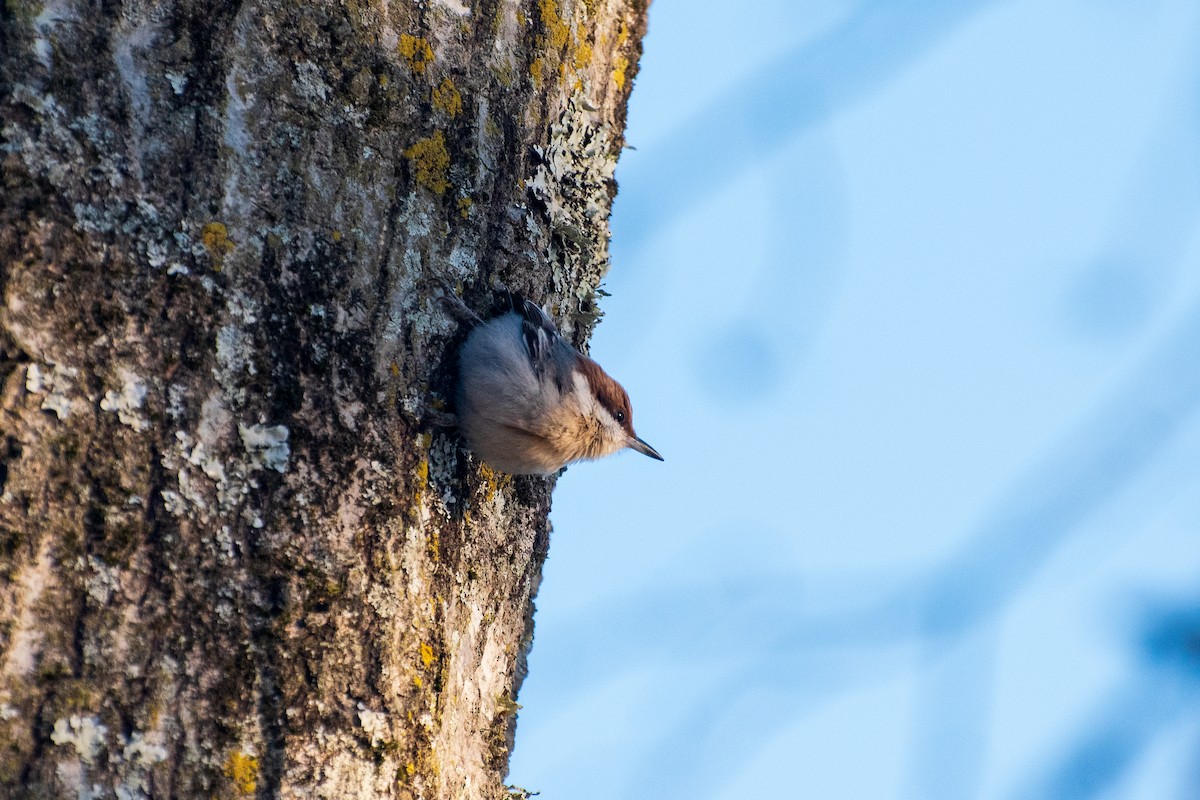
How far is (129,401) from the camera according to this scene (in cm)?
204

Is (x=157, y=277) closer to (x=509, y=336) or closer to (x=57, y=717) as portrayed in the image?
(x=57, y=717)

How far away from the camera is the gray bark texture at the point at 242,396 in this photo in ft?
6.37

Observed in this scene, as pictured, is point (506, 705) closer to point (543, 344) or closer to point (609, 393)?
point (543, 344)

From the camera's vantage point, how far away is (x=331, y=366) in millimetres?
2330

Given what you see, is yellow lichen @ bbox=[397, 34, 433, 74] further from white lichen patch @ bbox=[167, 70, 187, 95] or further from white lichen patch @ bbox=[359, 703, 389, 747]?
white lichen patch @ bbox=[359, 703, 389, 747]

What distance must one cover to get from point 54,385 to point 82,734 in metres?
0.63

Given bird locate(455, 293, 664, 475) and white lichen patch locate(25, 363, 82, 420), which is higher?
bird locate(455, 293, 664, 475)

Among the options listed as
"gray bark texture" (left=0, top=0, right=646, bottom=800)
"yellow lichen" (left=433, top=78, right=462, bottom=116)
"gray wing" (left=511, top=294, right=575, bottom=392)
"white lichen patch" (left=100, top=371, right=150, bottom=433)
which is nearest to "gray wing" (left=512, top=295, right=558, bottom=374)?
"gray wing" (left=511, top=294, right=575, bottom=392)

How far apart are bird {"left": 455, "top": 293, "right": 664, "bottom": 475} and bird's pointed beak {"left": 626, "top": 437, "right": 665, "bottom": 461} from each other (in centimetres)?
26

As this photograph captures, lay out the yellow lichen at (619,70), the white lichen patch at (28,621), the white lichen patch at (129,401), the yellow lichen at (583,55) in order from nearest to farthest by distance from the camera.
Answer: the white lichen patch at (28,621) < the white lichen patch at (129,401) < the yellow lichen at (583,55) < the yellow lichen at (619,70)

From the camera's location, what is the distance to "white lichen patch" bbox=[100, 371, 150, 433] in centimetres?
202

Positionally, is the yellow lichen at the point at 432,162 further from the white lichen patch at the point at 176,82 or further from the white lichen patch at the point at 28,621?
the white lichen patch at the point at 28,621

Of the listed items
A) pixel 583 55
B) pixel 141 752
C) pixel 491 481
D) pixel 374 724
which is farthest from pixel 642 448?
pixel 141 752

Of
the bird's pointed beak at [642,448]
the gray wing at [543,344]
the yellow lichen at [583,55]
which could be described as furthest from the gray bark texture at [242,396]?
the bird's pointed beak at [642,448]
